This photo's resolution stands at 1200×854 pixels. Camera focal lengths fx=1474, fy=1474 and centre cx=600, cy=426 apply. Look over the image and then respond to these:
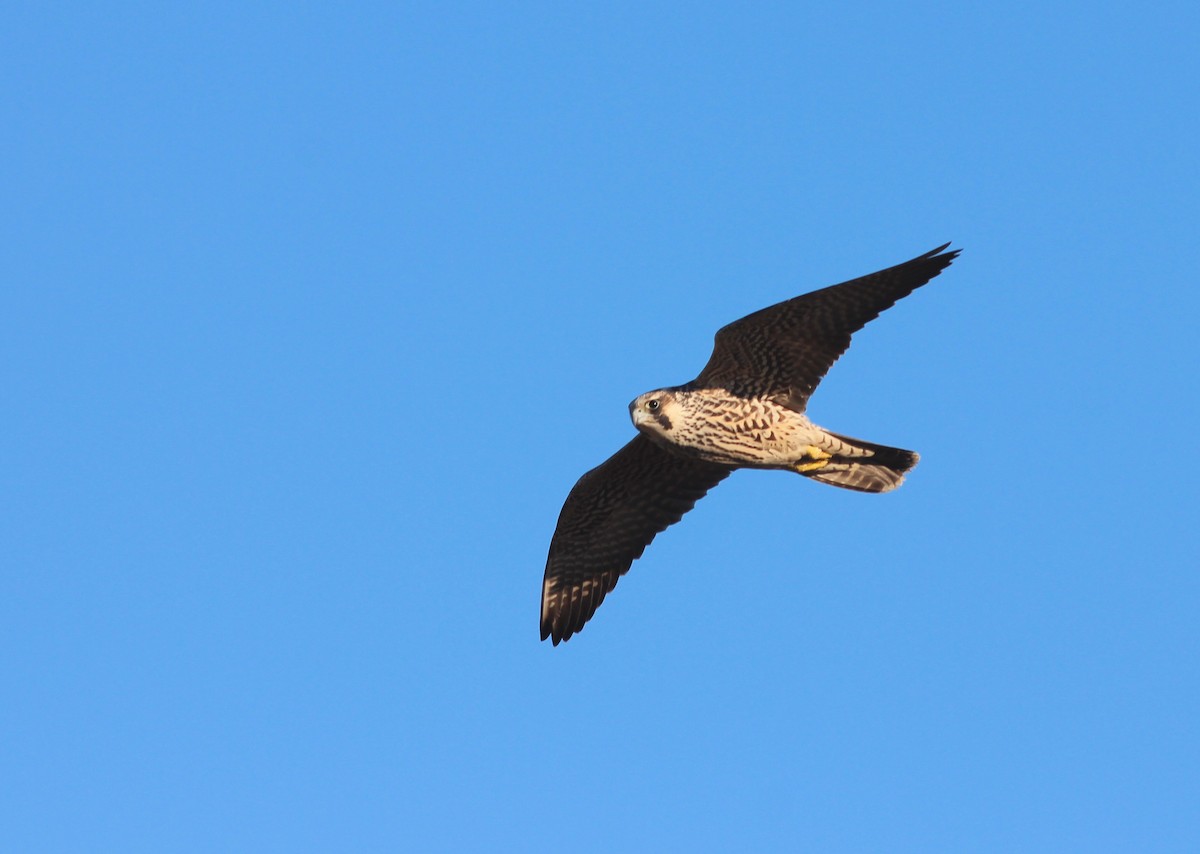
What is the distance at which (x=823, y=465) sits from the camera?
11.0m

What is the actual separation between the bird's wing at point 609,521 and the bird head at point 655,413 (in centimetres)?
106

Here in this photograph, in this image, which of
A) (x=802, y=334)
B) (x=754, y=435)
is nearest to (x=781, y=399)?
(x=754, y=435)

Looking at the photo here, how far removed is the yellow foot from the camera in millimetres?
10789

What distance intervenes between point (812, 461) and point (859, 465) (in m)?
0.41

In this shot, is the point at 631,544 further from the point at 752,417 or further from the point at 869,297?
the point at 869,297

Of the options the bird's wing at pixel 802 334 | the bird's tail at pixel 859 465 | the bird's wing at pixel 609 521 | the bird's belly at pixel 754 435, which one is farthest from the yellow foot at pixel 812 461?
the bird's wing at pixel 609 521

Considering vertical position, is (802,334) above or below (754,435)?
above

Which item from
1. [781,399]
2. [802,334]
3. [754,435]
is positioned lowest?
[754,435]

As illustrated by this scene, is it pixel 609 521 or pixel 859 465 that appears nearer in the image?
pixel 859 465

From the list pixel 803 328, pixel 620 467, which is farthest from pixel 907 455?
pixel 620 467

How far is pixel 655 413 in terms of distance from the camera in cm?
1052

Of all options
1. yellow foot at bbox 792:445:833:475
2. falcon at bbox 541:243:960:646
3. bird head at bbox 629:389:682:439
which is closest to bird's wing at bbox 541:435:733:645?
falcon at bbox 541:243:960:646

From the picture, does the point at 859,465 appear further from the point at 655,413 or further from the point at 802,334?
the point at 655,413

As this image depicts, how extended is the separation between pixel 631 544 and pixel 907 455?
2.39 metres
